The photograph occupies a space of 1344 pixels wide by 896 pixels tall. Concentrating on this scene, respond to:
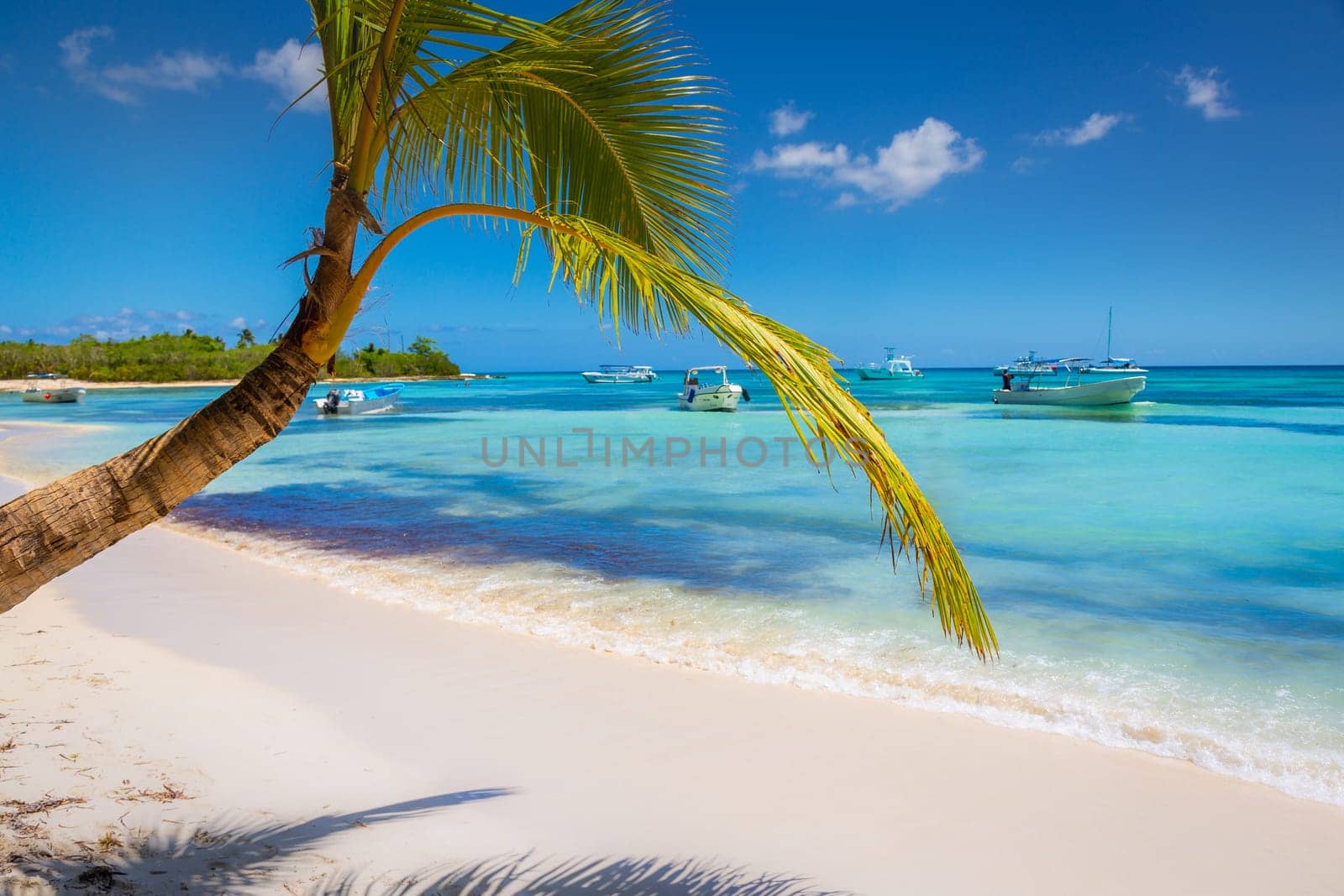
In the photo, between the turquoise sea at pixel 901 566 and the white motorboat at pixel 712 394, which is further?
the white motorboat at pixel 712 394

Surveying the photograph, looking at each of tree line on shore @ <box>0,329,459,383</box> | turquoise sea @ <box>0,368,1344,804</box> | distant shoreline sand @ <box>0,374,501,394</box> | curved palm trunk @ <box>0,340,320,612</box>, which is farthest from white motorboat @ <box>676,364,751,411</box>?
tree line on shore @ <box>0,329,459,383</box>

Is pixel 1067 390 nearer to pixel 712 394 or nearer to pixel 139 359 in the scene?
pixel 712 394

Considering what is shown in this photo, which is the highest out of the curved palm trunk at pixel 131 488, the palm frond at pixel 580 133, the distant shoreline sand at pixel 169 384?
the distant shoreline sand at pixel 169 384

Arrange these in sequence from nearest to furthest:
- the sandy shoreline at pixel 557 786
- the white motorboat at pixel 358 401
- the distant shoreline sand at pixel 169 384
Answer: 1. the sandy shoreline at pixel 557 786
2. the white motorboat at pixel 358 401
3. the distant shoreline sand at pixel 169 384

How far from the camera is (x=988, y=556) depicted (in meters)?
8.84

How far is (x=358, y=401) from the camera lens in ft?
116

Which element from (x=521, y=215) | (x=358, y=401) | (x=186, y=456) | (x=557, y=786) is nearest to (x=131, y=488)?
(x=186, y=456)

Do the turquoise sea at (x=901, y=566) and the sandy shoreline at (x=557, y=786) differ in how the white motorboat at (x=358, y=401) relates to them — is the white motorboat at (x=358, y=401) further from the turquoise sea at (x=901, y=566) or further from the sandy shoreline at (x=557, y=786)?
the sandy shoreline at (x=557, y=786)

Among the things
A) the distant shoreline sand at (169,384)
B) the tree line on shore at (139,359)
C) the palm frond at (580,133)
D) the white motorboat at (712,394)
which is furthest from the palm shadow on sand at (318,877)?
the tree line on shore at (139,359)

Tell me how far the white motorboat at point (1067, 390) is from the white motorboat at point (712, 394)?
15.0m

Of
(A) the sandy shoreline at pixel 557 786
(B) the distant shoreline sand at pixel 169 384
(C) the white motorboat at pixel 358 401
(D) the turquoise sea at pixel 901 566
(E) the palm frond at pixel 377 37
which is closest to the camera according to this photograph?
(E) the palm frond at pixel 377 37

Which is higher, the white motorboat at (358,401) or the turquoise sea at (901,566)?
the white motorboat at (358,401)

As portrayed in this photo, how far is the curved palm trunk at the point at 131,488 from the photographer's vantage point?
73.4 inches

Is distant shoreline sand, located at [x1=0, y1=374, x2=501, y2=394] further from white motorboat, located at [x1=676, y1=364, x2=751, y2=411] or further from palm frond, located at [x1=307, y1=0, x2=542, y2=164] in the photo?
palm frond, located at [x1=307, y1=0, x2=542, y2=164]
